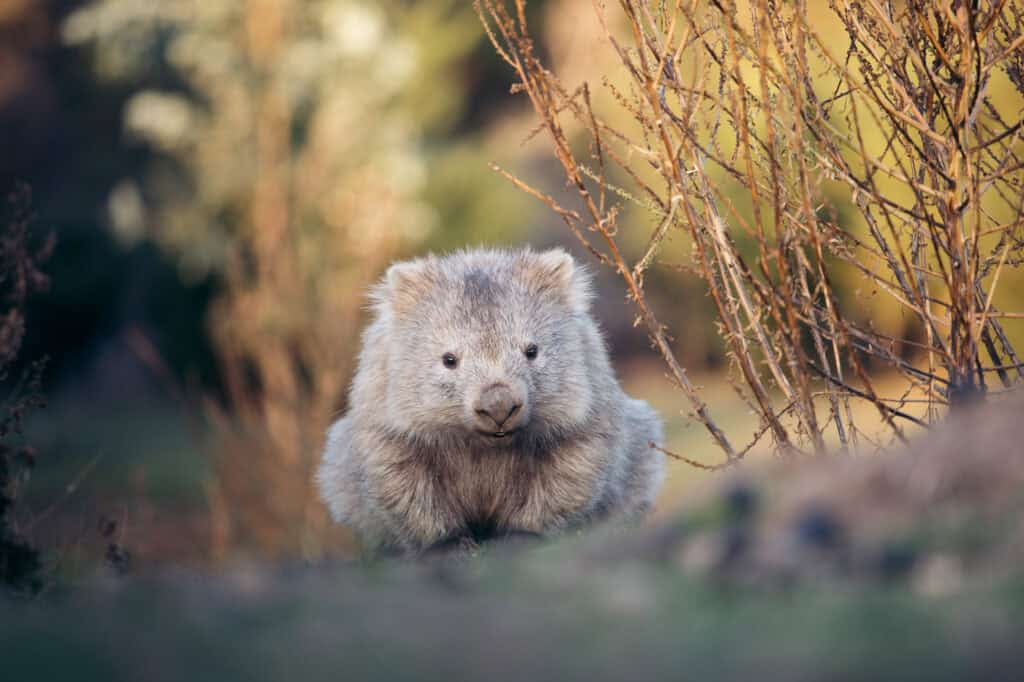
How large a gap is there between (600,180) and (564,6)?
19.7m

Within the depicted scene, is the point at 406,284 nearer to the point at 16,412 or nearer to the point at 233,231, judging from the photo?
the point at 16,412

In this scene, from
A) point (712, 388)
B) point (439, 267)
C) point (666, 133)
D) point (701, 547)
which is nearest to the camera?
point (701, 547)

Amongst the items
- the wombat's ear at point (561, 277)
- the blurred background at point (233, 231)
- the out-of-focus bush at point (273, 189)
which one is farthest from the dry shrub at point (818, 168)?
the out-of-focus bush at point (273, 189)

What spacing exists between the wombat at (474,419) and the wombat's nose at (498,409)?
0.06 meters

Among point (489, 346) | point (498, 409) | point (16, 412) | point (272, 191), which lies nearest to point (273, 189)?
Result: point (272, 191)

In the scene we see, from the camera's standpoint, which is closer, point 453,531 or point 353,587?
point 353,587

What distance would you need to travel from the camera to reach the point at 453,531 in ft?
15.5

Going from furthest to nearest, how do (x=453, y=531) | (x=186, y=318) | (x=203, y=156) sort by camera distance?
1. (x=186, y=318)
2. (x=203, y=156)
3. (x=453, y=531)

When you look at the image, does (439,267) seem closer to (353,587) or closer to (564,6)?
(353,587)

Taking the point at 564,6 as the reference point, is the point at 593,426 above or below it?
below

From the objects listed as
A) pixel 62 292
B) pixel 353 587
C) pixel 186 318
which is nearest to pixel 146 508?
pixel 353 587

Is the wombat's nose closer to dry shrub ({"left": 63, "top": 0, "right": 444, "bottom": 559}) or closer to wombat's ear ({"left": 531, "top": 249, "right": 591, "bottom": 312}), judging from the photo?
wombat's ear ({"left": 531, "top": 249, "right": 591, "bottom": 312})

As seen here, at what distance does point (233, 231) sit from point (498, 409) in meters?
11.3

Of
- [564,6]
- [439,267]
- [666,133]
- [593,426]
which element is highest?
[564,6]
